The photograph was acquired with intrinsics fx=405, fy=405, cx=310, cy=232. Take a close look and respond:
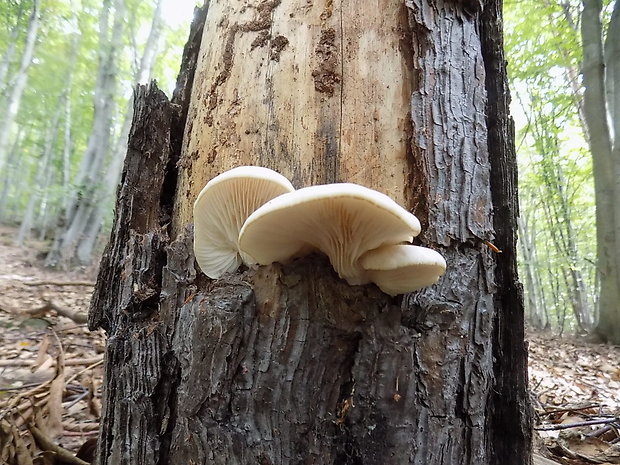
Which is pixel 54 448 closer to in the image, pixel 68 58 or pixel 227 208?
pixel 227 208

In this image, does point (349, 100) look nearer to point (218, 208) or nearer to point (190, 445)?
point (218, 208)

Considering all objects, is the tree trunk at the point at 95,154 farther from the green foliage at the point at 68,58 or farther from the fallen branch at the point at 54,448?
the fallen branch at the point at 54,448

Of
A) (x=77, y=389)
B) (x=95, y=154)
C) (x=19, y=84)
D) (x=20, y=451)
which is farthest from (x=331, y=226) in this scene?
(x=19, y=84)

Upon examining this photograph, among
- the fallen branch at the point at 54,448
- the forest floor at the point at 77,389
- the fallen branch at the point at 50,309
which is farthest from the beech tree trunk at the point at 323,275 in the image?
the fallen branch at the point at 50,309

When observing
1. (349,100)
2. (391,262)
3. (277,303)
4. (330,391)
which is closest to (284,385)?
(330,391)

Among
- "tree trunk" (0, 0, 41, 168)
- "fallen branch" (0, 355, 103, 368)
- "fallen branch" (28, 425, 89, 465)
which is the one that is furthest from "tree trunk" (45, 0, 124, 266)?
"fallen branch" (28, 425, 89, 465)

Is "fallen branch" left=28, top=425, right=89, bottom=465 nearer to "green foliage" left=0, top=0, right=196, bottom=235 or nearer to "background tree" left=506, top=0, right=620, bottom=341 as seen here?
"background tree" left=506, top=0, right=620, bottom=341
